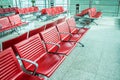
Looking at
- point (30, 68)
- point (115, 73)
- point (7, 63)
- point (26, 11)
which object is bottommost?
point (115, 73)

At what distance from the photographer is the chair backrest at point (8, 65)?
5.23ft

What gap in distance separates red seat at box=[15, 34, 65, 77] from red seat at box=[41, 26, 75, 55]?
0.17 metres

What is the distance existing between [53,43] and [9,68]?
93cm

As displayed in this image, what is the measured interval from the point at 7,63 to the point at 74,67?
1446mm

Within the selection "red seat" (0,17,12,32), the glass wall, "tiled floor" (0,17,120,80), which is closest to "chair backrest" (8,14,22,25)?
"red seat" (0,17,12,32)

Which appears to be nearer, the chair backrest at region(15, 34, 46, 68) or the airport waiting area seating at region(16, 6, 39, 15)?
the chair backrest at region(15, 34, 46, 68)

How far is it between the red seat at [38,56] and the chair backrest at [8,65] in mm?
143

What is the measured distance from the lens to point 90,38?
15.2 ft

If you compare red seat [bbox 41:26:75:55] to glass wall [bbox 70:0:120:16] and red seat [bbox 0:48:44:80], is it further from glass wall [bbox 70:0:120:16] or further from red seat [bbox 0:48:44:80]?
glass wall [bbox 70:0:120:16]

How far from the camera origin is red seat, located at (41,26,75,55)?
2.43 meters

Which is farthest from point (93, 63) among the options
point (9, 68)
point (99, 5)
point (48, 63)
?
point (99, 5)

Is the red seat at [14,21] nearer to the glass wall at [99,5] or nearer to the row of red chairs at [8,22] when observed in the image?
the row of red chairs at [8,22]

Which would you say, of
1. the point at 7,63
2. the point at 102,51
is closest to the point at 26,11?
the point at 102,51

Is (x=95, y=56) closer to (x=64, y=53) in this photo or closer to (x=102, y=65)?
(x=102, y=65)
